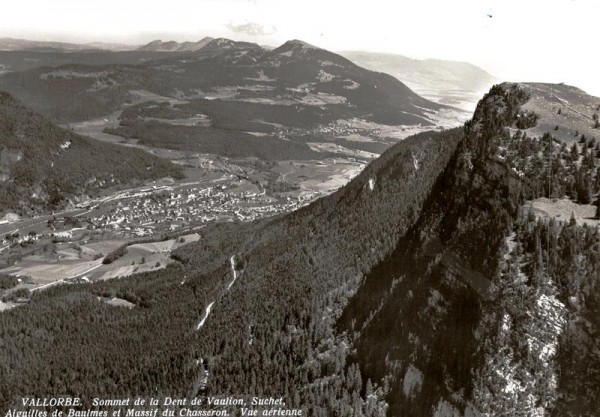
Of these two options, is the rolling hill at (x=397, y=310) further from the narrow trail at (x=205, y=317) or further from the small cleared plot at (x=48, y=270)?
the small cleared plot at (x=48, y=270)

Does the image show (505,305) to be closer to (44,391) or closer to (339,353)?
(339,353)

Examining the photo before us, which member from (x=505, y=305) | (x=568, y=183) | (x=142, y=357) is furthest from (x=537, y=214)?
(x=142, y=357)

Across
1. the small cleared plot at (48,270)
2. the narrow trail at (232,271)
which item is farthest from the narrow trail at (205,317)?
the small cleared plot at (48,270)

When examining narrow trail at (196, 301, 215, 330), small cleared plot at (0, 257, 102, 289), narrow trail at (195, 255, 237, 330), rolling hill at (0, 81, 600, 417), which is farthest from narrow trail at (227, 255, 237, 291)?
small cleared plot at (0, 257, 102, 289)

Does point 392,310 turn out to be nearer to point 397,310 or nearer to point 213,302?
point 397,310

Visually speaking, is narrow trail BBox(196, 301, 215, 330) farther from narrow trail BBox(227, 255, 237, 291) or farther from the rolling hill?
narrow trail BBox(227, 255, 237, 291)

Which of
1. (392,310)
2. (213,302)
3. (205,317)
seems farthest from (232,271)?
(392,310)

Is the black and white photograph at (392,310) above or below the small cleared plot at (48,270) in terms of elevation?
above

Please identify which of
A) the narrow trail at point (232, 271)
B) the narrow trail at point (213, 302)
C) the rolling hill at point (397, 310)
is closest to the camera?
the rolling hill at point (397, 310)

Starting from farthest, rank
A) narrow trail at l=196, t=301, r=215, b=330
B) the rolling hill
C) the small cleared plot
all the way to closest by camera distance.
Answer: the small cleared plot → narrow trail at l=196, t=301, r=215, b=330 → the rolling hill
